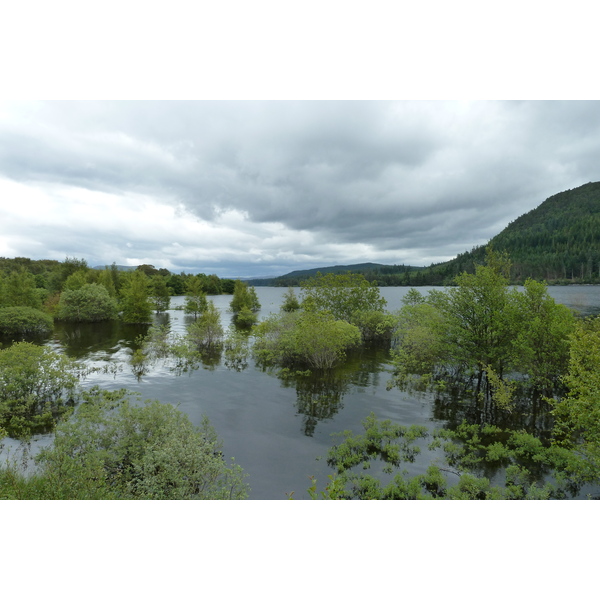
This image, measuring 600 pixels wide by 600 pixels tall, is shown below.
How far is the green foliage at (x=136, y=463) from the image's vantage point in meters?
7.41

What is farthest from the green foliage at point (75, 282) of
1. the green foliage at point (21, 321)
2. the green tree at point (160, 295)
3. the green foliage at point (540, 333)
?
the green foliage at point (540, 333)

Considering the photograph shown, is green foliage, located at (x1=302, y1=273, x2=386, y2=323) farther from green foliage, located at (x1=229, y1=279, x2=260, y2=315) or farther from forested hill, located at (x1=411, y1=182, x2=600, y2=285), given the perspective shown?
green foliage, located at (x1=229, y1=279, x2=260, y2=315)

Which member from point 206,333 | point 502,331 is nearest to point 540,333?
point 502,331

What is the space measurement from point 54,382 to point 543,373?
2703cm

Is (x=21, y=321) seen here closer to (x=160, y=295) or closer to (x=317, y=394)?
(x=160, y=295)

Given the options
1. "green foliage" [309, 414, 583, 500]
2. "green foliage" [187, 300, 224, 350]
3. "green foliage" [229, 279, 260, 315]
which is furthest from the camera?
"green foliage" [229, 279, 260, 315]

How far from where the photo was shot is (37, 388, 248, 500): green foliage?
7.41m

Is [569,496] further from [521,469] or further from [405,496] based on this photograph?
[405,496]

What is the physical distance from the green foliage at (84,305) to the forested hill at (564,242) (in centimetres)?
5407

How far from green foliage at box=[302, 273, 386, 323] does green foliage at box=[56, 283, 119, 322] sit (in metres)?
35.2

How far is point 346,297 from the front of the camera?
39.3m

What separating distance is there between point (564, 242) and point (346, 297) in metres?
25.0

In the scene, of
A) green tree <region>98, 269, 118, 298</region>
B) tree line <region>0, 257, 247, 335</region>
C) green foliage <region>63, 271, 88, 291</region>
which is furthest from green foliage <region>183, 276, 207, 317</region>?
green foliage <region>63, 271, 88, 291</region>

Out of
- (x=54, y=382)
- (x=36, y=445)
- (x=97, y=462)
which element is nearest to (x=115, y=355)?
(x=54, y=382)
